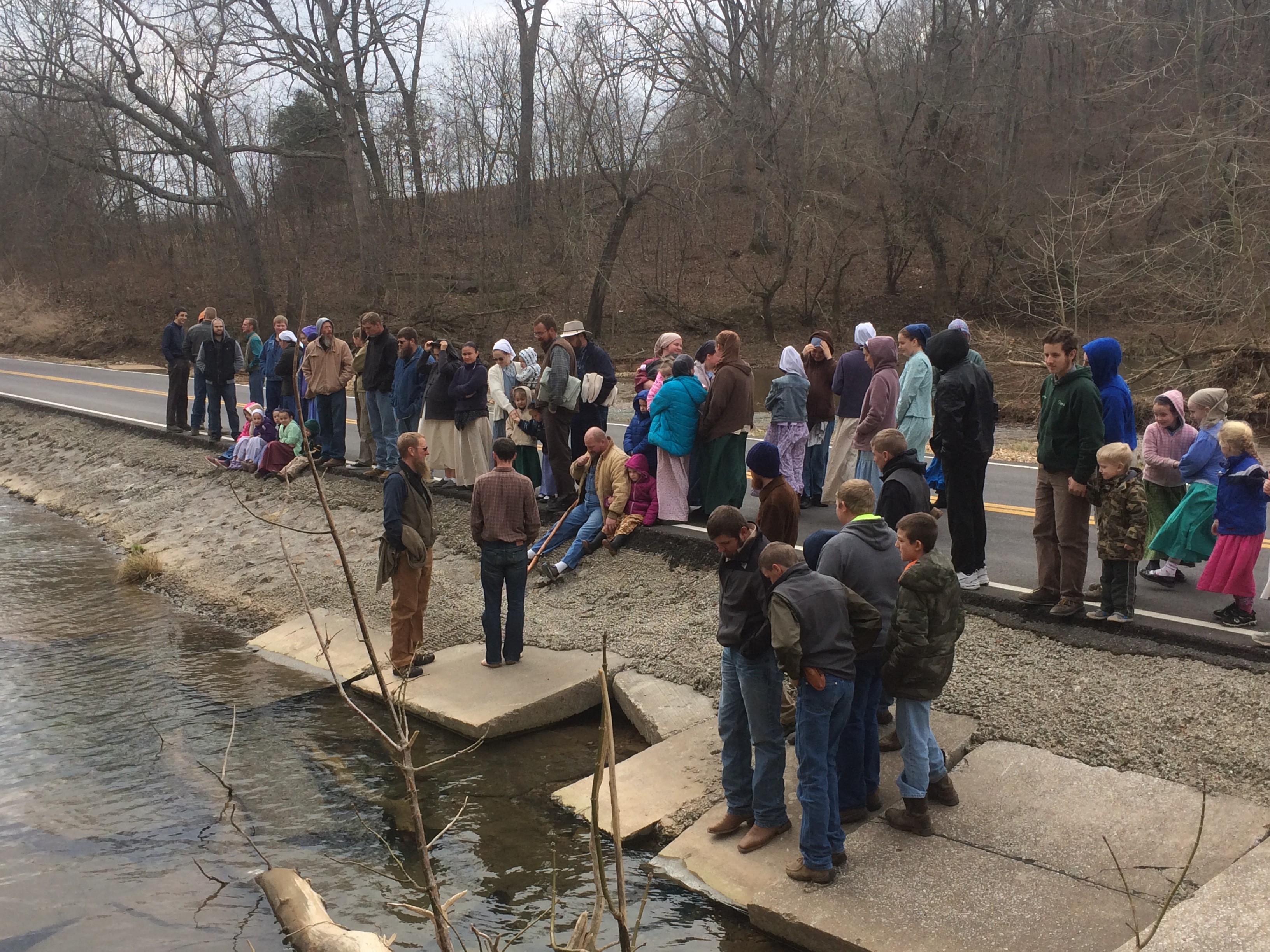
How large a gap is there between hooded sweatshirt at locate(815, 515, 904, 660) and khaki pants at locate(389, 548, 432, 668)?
13.5 ft

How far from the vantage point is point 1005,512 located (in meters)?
11.4

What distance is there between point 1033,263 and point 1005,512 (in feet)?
62.0

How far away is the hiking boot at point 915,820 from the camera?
5.91 m

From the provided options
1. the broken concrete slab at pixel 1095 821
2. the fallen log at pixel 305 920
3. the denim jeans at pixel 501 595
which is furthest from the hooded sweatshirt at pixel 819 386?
the fallen log at pixel 305 920

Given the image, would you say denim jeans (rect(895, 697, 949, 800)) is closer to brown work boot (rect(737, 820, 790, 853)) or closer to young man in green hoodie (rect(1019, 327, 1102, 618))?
brown work boot (rect(737, 820, 790, 853))

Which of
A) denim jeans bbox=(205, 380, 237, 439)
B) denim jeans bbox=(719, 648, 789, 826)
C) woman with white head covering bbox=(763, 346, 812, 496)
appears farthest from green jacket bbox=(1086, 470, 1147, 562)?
denim jeans bbox=(205, 380, 237, 439)

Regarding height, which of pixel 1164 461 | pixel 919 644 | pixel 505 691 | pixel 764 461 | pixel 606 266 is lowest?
pixel 505 691

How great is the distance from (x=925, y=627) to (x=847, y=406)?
5.61 meters

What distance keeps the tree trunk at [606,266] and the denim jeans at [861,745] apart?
2401 centimetres

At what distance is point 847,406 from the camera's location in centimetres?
1107

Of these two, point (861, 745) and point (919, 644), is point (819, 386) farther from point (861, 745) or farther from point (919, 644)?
point (919, 644)

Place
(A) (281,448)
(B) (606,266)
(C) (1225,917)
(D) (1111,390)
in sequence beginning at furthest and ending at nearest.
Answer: (B) (606,266), (A) (281,448), (D) (1111,390), (C) (1225,917)

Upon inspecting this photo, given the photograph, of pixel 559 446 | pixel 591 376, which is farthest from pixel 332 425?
pixel 591 376

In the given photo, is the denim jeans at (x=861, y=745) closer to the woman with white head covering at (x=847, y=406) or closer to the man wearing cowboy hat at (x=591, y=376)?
the woman with white head covering at (x=847, y=406)
